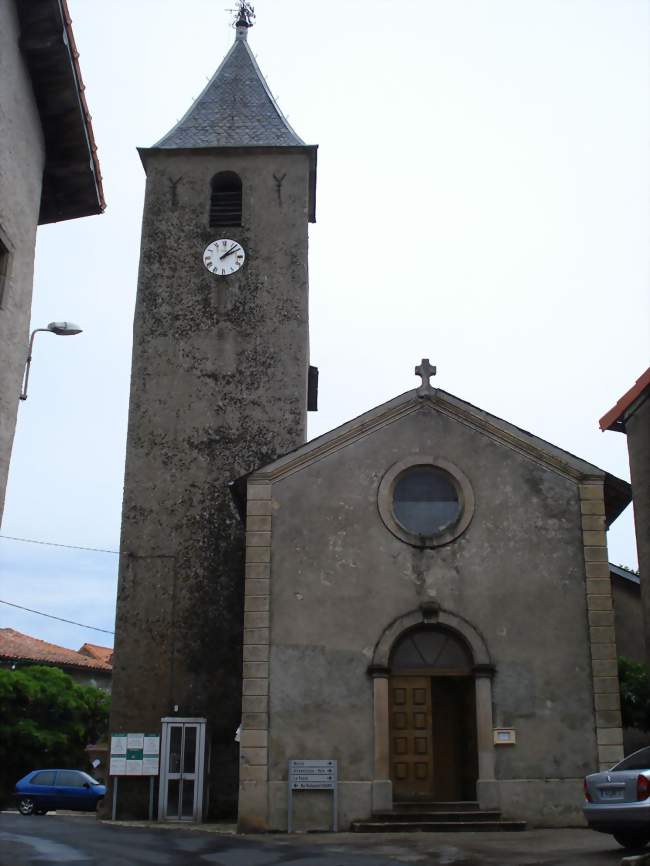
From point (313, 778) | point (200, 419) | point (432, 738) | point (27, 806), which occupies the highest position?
point (200, 419)

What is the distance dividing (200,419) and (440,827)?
36.9ft

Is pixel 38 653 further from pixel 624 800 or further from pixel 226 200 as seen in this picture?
pixel 624 800

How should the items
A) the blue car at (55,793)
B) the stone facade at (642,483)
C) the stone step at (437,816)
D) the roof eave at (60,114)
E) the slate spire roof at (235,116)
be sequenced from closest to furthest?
the roof eave at (60,114) < the stone step at (437,816) < the stone facade at (642,483) < the slate spire roof at (235,116) < the blue car at (55,793)

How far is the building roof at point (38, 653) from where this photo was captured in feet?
135

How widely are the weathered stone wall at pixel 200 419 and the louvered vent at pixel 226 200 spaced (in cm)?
22

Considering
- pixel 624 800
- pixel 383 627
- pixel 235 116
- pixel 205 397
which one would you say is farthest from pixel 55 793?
pixel 624 800

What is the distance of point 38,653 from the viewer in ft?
141

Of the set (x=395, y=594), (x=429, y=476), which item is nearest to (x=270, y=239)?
(x=429, y=476)

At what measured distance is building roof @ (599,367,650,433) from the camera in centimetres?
1827

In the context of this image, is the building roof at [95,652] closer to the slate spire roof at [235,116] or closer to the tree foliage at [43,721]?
the tree foliage at [43,721]

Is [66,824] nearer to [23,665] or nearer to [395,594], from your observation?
[395,594]

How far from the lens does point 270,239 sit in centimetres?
2581

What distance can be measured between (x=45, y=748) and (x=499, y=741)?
20.6 metres

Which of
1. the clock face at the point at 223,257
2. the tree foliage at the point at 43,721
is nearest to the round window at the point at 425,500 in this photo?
the clock face at the point at 223,257
